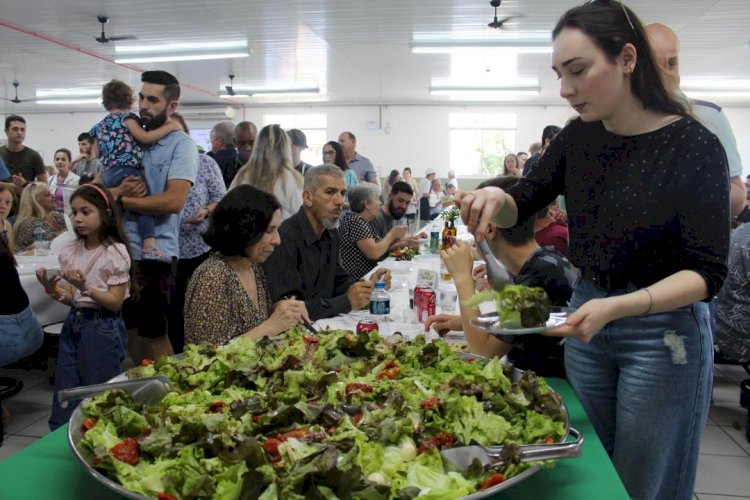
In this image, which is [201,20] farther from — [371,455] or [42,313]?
[371,455]

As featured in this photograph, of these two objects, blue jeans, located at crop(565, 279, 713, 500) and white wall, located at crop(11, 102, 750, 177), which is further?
white wall, located at crop(11, 102, 750, 177)

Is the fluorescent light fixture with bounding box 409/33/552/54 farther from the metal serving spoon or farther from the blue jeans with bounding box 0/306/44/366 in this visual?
the metal serving spoon

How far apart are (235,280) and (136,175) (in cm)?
124

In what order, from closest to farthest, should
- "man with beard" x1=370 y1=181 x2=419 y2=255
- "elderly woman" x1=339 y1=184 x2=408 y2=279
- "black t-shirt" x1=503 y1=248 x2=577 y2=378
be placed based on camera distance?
"black t-shirt" x1=503 y1=248 x2=577 y2=378 < "elderly woman" x1=339 y1=184 x2=408 y2=279 < "man with beard" x1=370 y1=181 x2=419 y2=255

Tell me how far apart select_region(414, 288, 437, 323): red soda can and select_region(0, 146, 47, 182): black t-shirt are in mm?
5312

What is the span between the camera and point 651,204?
1331mm

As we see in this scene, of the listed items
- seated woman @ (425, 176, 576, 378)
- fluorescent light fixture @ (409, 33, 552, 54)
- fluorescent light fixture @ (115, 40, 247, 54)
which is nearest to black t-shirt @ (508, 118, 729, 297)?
seated woman @ (425, 176, 576, 378)

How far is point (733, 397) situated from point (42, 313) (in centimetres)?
430

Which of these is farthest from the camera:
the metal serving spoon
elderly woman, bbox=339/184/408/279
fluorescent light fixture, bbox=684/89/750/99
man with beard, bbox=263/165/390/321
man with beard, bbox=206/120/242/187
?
fluorescent light fixture, bbox=684/89/750/99

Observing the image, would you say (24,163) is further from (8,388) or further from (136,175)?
(136,175)

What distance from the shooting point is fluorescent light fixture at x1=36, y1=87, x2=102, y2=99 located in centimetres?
1312

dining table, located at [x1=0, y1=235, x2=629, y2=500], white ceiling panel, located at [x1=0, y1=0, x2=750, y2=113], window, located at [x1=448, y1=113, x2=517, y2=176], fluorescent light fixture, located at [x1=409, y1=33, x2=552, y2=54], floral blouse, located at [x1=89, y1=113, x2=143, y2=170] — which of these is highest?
white ceiling panel, located at [x1=0, y1=0, x2=750, y2=113]

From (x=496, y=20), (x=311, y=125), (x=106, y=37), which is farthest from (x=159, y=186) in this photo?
(x=311, y=125)

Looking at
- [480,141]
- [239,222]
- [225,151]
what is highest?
[480,141]
